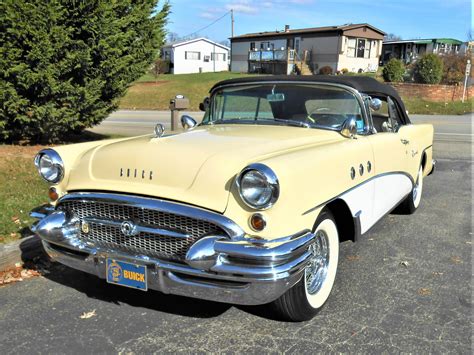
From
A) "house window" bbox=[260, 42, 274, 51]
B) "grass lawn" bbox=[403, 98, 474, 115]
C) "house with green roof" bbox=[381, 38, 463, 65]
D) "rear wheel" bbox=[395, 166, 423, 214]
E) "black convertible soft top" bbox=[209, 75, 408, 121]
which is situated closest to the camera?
"black convertible soft top" bbox=[209, 75, 408, 121]

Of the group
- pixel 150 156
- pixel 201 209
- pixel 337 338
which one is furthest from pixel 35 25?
pixel 337 338

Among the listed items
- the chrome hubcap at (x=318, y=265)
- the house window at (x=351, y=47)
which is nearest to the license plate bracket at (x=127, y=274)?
the chrome hubcap at (x=318, y=265)

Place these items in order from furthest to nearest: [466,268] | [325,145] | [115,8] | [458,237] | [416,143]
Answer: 1. [115,8]
2. [416,143]
3. [458,237]
4. [466,268]
5. [325,145]

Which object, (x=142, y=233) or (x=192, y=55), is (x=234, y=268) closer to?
(x=142, y=233)

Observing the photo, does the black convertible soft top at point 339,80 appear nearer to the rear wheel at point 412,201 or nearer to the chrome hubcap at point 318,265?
the rear wheel at point 412,201

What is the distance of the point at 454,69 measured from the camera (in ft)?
90.8

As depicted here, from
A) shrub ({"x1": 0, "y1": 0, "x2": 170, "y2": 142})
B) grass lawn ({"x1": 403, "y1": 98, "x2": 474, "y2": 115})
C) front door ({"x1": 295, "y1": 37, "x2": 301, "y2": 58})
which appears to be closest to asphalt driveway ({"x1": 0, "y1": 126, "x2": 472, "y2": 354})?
shrub ({"x1": 0, "y1": 0, "x2": 170, "y2": 142})

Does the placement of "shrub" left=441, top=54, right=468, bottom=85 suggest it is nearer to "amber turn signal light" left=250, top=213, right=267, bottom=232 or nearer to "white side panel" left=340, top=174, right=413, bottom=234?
"white side panel" left=340, top=174, right=413, bottom=234

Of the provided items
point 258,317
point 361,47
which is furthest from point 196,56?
point 258,317

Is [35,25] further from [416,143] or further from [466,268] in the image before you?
[466,268]

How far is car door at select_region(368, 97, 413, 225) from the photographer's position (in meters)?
4.01

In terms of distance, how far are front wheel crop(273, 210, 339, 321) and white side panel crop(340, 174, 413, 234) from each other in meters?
0.29

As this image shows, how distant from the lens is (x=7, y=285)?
3652 millimetres

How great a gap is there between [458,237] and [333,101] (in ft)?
6.91
